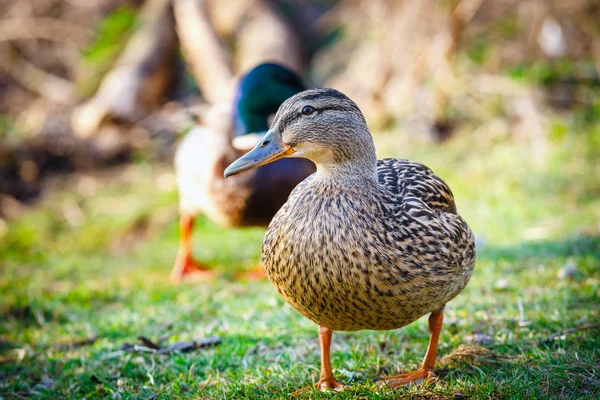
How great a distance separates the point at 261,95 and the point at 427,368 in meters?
3.12

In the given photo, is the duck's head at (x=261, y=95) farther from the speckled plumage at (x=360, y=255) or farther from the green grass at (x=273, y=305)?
the speckled plumage at (x=360, y=255)

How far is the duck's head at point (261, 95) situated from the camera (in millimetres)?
5086

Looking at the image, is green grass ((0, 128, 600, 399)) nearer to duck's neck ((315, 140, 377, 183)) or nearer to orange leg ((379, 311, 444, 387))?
orange leg ((379, 311, 444, 387))

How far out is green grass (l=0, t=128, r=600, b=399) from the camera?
266 cm

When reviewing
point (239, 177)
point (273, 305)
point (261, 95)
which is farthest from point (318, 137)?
point (261, 95)

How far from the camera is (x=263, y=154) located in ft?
8.03

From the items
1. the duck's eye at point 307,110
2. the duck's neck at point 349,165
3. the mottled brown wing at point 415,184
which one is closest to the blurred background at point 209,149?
the mottled brown wing at point 415,184

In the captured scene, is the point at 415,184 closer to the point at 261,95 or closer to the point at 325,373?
the point at 325,373

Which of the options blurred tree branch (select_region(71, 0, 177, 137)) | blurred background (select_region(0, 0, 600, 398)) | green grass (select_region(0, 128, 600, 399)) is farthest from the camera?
blurred tree branch (select_region(71, 0, 177, 137))

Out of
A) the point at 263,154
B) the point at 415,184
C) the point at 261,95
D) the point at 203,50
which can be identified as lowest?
the point at 415,184

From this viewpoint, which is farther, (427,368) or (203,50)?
(203,50)

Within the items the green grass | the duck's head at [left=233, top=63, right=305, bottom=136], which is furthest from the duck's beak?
the duck's head at [left=233, top=63, right=305, bottom=136]

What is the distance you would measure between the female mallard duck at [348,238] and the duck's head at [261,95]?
254cm

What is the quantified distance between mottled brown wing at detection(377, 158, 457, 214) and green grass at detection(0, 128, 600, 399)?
2.19 feet
